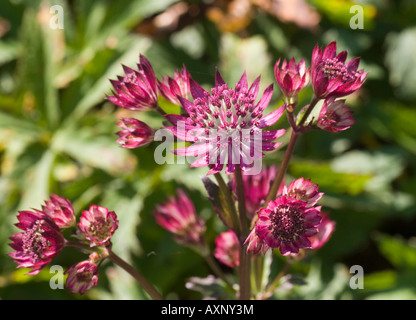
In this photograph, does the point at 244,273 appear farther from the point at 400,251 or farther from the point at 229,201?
the point at 400,251

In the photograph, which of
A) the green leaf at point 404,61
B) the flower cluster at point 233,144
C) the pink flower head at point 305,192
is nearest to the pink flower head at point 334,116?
the flower cluster at point 233,144

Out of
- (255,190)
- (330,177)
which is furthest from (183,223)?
(330,177)

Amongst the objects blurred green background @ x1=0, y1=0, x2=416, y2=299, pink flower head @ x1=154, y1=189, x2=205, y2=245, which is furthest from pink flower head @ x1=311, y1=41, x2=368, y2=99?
blurred green background @ x1=0, y1=0, x2=416, y2=299

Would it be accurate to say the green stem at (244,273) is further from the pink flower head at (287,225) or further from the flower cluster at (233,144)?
the pink flower head at (287,225)

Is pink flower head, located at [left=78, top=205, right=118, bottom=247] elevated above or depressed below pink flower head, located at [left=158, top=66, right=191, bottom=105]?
below

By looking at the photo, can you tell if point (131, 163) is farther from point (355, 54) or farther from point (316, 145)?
point (355, 54)

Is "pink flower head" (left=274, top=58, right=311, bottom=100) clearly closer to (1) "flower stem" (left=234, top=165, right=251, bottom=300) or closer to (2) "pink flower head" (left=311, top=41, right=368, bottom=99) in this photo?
(2) "pink flower head" (left=311, top=41, right=368, bottom=99)
